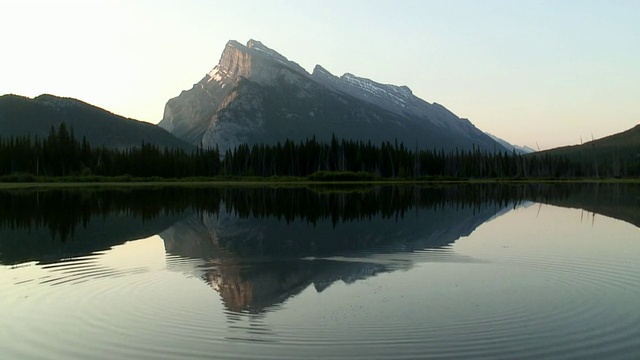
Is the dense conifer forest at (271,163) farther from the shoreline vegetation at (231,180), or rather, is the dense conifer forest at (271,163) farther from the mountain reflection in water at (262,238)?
the mountain reflection in water at (262,238)

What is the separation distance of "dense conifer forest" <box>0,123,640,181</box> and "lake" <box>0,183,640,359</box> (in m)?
118

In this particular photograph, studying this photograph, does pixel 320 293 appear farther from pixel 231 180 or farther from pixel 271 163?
pixel 271 163

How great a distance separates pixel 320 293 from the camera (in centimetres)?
1708

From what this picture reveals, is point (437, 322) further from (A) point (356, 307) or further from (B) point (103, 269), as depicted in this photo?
(B) point (103, 269)

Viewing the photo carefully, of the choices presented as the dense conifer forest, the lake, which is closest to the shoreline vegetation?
the dense conifer forest

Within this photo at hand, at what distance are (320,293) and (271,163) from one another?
158913 mm

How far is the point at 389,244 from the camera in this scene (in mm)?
27344

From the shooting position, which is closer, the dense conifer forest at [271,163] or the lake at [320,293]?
the lake at [320,293]

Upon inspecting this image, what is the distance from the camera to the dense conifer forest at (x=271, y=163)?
149250 mm

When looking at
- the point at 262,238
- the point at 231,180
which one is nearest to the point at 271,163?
the point at 231,180

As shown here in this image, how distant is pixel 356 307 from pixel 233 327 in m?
3.42

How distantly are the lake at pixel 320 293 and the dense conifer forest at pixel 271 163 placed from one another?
388ft

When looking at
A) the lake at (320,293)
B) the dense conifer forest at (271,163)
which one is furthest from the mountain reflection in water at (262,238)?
the dense conifer forest at (271,163)

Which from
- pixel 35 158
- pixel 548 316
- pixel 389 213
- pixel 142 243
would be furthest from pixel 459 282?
pixel 35 158
